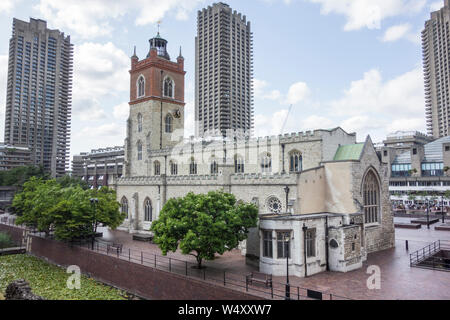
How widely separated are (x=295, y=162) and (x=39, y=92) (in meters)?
121

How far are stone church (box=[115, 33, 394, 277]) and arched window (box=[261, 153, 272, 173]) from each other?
12 centimetres

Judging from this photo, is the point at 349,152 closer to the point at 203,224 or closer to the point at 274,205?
the point at 274,205

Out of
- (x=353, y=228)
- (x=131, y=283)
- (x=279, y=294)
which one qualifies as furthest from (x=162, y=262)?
(x=353, y=228)

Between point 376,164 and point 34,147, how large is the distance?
126 meters

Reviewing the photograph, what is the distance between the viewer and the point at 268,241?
25.7 meters

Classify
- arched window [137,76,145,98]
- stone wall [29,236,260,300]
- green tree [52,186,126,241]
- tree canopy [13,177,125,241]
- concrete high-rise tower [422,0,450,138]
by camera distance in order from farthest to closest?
concrete high-rise tower [422,0,450,138] → arched window [137,76,145,98] → tree canopy [13,177,125,241] → green tree [52,186,126,241] → stone wall [29,236,260,300]

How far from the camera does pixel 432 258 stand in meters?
28.9

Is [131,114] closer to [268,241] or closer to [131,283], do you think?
[131,283]

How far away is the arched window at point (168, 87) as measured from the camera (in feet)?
184

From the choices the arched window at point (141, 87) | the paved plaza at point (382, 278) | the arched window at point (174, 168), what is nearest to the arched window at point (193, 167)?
the arched window at point (174, 168)

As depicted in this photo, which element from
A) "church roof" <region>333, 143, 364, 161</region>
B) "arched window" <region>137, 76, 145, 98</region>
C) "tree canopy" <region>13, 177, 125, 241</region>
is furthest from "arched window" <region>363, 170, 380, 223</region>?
"arched window" <region>137, 76, 145, 98</region>

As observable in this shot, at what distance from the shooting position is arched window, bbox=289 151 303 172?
36.8 metres

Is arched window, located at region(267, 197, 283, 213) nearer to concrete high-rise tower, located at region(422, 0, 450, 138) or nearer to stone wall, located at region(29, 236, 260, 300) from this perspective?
stone wall, located at region(29, 236, 260, 300)

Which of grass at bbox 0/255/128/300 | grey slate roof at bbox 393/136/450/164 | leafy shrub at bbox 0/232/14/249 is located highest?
grey slate roof at bbox 393/136/450/164
